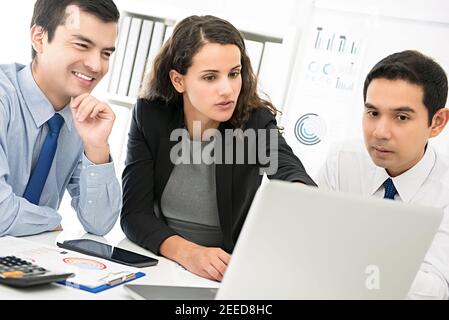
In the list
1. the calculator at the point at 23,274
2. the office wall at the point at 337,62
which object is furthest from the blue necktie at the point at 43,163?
Answer: the office wall at the point at 337,62

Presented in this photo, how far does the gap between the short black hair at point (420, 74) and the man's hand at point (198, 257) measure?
2.48ft

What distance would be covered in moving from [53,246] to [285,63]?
1530 millimetres

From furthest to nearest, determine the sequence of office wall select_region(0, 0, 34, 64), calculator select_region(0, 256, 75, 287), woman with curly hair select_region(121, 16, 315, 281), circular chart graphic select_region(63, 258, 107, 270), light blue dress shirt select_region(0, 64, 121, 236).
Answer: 1. office wall select_region(0, 0, 34, 64)
2. woman with curly hair select_region(121, 16, 315, 281)
3. light blue dress shirt select_region(0, 64, 121, 236)
4. circular chart graphic select_region(63, 258, 107, 270)
5. calculator select_region(0, 256, 75, 287)

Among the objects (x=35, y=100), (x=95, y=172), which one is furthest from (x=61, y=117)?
(x=95, y=172)

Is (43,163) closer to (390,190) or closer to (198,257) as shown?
(198,257)

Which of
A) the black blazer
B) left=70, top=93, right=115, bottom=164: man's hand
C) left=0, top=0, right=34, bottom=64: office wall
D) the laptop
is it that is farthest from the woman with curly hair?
left=0, top=0, right=34, bottom=64: office wall

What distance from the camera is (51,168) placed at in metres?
1.59

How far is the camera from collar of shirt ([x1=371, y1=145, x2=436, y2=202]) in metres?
1.61

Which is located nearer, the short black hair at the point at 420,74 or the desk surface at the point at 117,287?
the desk surface at the point at 117,287

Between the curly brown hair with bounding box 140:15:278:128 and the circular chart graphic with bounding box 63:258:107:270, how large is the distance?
25.3 inches

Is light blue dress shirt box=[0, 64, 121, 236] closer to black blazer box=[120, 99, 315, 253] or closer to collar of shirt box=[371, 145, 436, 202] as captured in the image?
black blazer box=[120, 99, 315, 253]

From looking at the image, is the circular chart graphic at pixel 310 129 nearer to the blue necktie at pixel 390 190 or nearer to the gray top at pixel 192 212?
the blue necktie at pixel 390 190

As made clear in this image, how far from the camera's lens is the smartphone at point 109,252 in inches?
49.1

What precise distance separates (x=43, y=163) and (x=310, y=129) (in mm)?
1386
